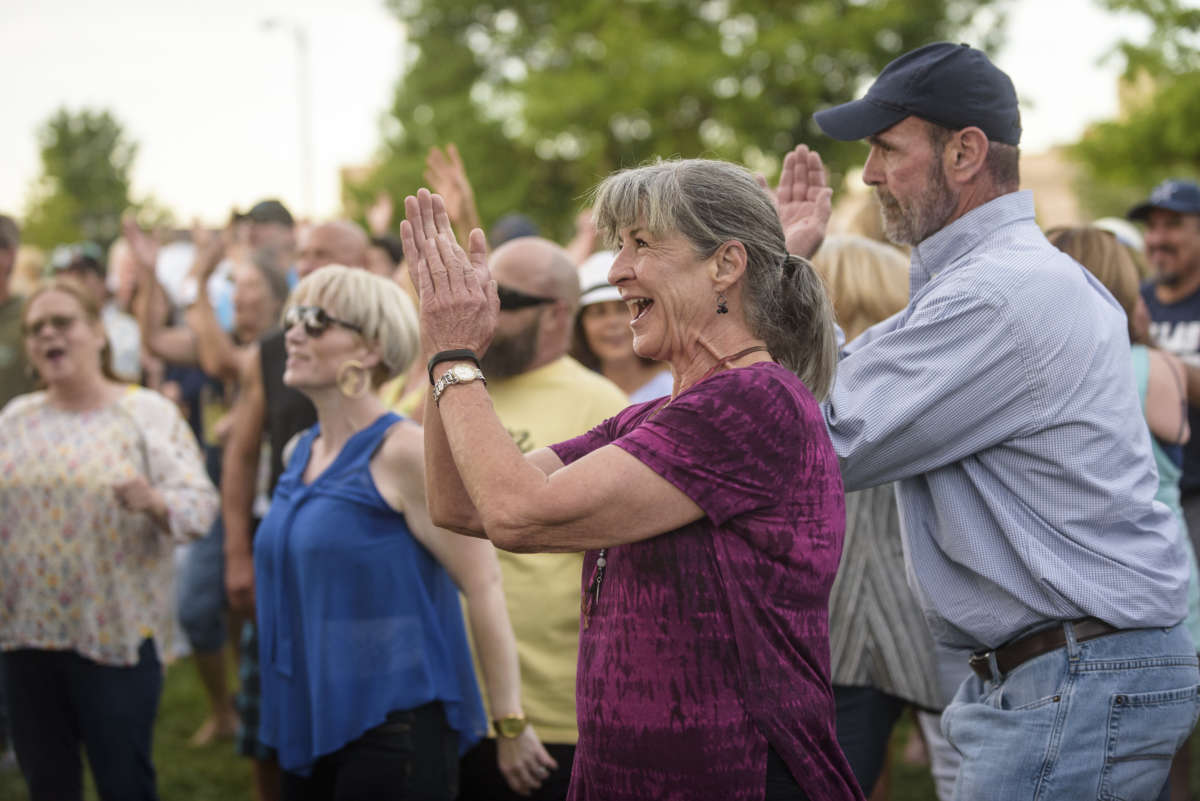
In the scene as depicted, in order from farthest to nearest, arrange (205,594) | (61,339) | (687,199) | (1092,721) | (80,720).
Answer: (205,594), (61,339), (80,720), (1092,721), (687,199)

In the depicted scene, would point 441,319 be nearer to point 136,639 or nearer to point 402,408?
point 402,408

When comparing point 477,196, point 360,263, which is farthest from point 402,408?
point 477,196

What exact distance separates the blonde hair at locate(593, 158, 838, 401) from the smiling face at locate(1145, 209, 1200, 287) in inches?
186

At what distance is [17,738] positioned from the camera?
4539mm

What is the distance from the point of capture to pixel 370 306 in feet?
12.9

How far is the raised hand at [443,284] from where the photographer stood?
2.36m

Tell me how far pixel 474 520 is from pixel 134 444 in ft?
8.81

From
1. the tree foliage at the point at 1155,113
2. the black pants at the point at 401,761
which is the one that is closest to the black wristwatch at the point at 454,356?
the black pants at the point at 401,761

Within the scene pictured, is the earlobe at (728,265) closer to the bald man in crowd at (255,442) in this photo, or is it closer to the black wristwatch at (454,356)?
the black wristwatch at (454,356)

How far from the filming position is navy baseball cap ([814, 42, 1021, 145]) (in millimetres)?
2930

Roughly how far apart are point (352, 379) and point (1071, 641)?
7.17 feet

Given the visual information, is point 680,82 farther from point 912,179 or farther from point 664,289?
point 664,289

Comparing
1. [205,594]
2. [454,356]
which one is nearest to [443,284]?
[454,356]

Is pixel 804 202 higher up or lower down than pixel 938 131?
lower down
